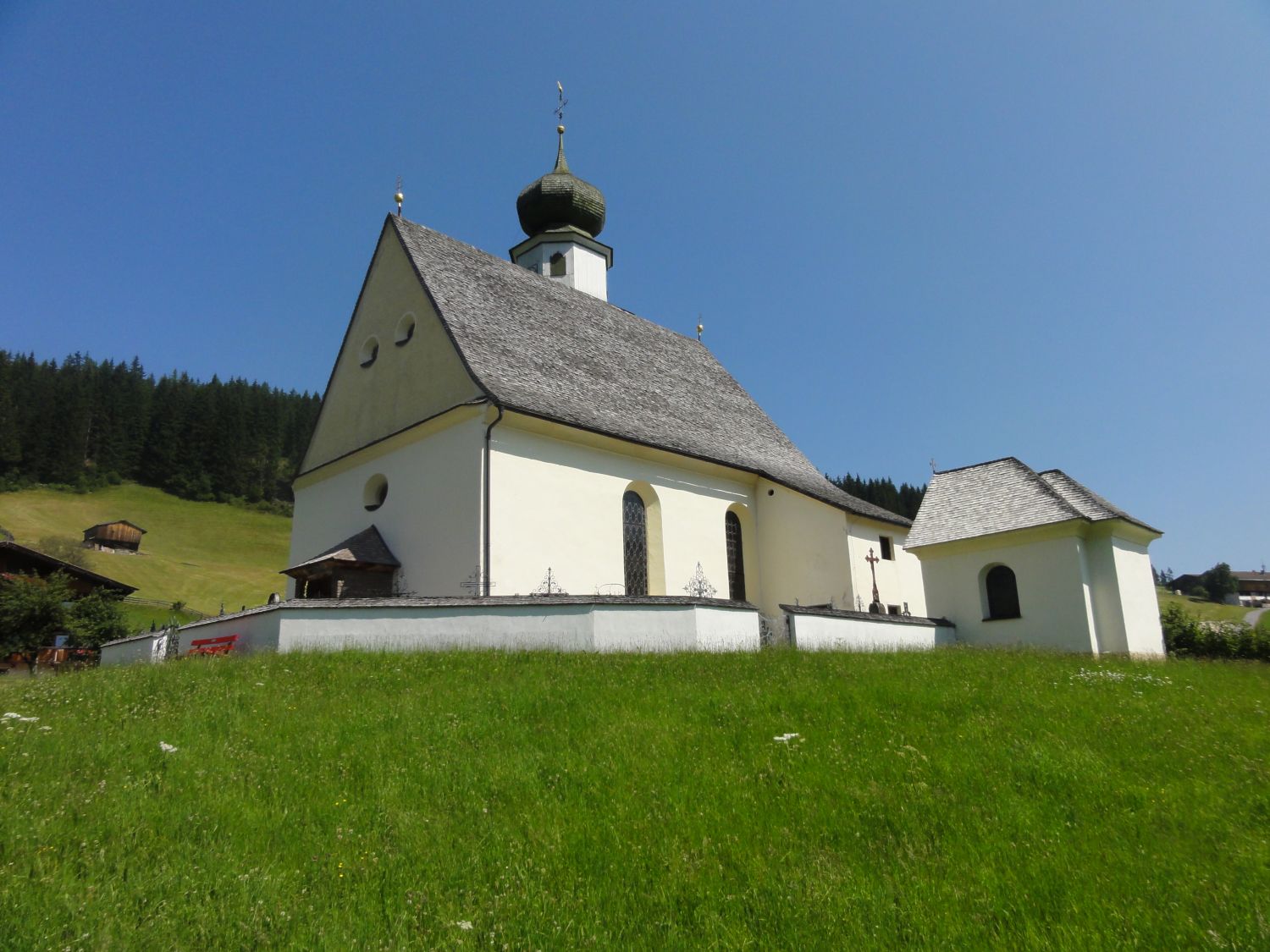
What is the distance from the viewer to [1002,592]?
18812 millimetres

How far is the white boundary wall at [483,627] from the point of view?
11945 mm

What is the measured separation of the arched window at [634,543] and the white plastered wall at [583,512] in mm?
221

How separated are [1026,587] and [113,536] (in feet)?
181

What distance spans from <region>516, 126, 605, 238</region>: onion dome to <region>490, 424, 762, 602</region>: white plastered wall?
40.5 feet

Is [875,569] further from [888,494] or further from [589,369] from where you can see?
[888,494]

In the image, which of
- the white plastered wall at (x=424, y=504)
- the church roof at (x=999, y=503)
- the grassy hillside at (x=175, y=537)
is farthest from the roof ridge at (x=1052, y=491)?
the grassy hillside at (x=175, y=537)

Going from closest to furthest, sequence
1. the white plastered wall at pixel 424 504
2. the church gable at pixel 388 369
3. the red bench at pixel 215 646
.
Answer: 1. the red bench at pixel 215 646
2. the white plastered wall at pixel 424 504
3. the church gable at pixel 388 369

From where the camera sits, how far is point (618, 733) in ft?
24.8

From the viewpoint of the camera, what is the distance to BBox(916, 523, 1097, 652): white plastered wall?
17516 mm

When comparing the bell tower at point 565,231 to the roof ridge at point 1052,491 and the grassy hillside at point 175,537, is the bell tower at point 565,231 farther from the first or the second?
the grassy hillside at point 175,537

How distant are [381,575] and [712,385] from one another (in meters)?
12.0

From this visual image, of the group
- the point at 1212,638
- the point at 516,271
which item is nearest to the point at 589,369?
the point at 516,271

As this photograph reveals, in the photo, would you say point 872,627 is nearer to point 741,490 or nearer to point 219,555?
point 741,490

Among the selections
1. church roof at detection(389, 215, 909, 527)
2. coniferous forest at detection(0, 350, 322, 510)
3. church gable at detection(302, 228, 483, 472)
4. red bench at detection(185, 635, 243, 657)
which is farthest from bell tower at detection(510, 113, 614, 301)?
coniferous forest at detection(0, 350, 322, 510)
